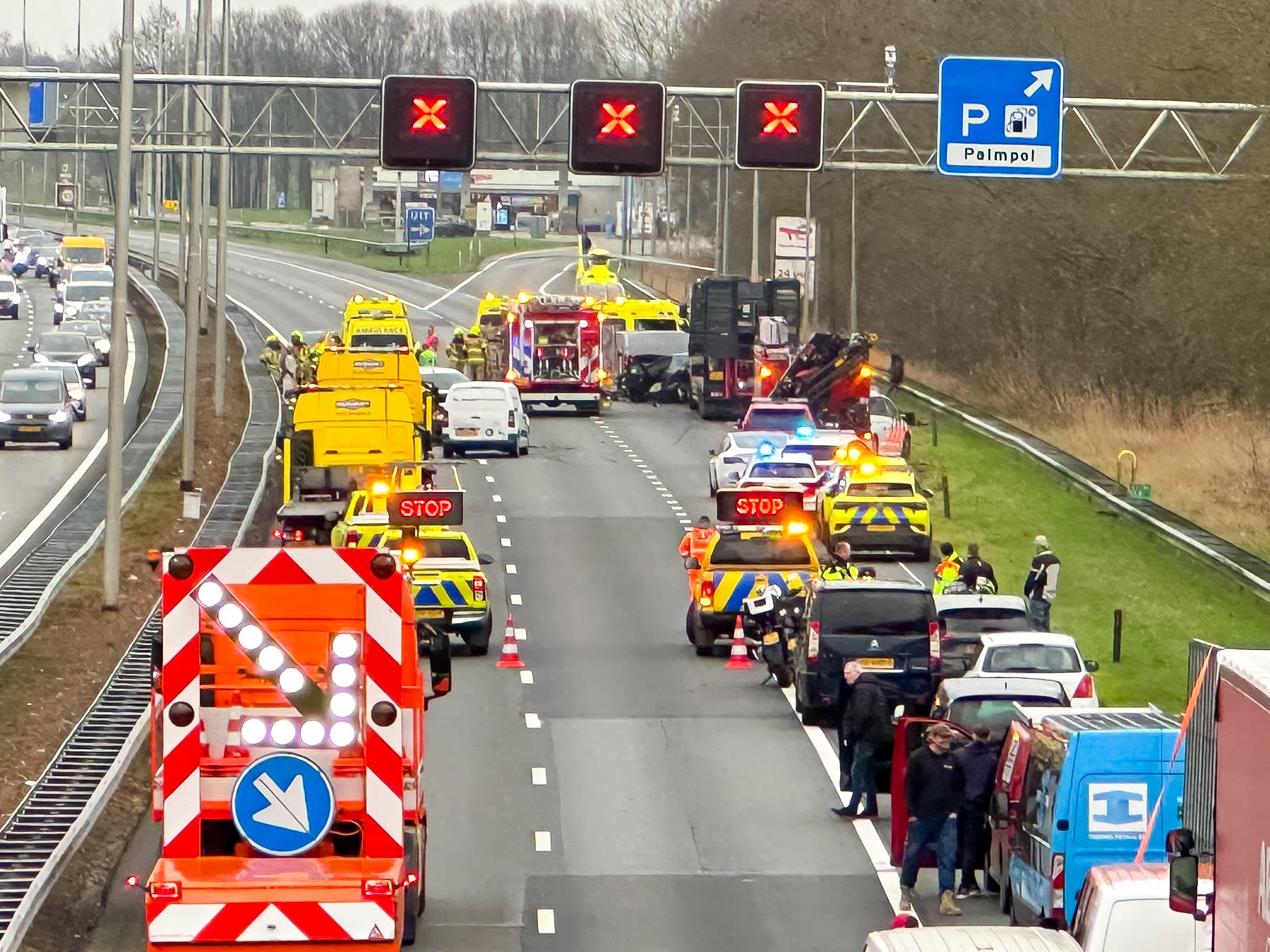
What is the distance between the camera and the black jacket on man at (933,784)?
17312 mm

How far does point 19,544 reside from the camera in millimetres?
36875

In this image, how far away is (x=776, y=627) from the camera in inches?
1094

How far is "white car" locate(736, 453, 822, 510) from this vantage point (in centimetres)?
4047

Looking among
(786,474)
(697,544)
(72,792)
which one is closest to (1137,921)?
(72,792)

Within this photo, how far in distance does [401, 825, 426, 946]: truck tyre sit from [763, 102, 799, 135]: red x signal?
13694mm

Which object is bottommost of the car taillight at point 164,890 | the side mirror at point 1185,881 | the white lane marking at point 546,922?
the white lane marking at point 546,922

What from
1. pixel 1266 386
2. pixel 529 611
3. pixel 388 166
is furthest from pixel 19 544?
pixel 1266 386

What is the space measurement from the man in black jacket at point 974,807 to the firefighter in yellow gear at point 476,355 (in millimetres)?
44150

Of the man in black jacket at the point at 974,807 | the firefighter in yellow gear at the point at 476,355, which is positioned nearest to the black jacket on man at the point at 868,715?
the man in black jacket at the point at 974,807

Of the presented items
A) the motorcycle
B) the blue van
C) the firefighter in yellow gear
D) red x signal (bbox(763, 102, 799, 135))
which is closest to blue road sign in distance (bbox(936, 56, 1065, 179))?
red x signal (bbox(763, 102, 799, 135))

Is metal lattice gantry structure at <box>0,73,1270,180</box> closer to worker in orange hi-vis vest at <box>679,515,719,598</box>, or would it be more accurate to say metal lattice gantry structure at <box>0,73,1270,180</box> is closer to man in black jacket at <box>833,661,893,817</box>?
worker in orange hi-vis vest at <box>679,515,719,598</box>

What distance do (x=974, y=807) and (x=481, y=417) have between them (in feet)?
102

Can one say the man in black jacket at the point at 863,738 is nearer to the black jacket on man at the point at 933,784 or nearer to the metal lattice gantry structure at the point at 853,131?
the black jacket on man at the point at 933,784

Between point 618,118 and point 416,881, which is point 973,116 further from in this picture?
point 416,881
